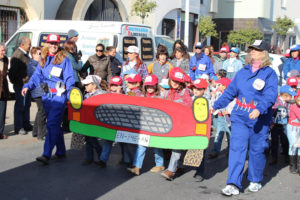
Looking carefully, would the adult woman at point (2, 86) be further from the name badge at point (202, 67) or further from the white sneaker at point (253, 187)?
the white sneaker at point (253, 187)

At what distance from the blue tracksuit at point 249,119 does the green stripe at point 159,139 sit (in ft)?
1.48

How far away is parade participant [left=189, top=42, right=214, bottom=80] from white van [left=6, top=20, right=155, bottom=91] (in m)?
1.64

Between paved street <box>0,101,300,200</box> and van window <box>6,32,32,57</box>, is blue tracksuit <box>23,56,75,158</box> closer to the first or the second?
paved street <box>0,101,300,200</box>

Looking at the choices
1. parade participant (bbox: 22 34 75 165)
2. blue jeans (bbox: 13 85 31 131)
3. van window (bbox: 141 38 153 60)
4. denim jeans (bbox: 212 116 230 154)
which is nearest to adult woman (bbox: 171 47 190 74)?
van window (bbox: 141 38 153 60)

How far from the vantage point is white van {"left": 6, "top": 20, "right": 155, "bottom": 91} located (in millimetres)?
10977

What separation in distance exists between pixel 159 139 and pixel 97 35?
584 centimetres

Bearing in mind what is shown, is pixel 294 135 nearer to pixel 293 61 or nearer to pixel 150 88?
pixel 150 88

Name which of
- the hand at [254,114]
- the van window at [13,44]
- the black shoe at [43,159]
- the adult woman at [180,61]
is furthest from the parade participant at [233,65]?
the hand at [254,114]

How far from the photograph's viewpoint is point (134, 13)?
77.4 feet

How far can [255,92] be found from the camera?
5.20 meters

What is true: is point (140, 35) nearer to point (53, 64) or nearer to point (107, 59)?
point (107, 59)

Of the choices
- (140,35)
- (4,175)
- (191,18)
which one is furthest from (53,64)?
(191,18)

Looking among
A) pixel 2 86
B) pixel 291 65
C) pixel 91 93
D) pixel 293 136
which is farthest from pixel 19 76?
pixel 291 65

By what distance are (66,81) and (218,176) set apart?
261 centimetres
